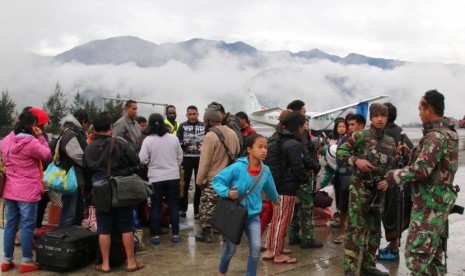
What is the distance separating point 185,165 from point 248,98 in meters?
41.2

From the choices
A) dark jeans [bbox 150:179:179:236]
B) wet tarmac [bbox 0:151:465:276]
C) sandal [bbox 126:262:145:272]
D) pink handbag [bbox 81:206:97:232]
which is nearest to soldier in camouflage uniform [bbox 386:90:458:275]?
wet tarmac [bbox 0:151:465:276]

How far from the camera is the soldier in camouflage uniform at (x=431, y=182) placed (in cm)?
375

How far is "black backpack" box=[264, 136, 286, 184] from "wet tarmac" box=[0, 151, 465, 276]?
103cm

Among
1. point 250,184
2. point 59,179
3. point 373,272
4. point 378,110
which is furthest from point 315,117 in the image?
point 250,184

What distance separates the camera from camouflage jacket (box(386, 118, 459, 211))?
3.74 meters

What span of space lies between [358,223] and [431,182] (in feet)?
3.52

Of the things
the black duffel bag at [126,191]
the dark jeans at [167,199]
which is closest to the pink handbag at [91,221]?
the dark jeans at [167,199]

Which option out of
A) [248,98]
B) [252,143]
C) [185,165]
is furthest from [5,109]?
[252,143]

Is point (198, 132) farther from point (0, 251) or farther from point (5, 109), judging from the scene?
point (5, 109)

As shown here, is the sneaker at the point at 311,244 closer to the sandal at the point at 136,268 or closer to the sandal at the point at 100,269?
the sandal at the point at 136,268

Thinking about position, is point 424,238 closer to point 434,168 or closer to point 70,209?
point 434,168

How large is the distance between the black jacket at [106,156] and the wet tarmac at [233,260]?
1.13 metres

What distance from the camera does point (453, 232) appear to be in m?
7.02

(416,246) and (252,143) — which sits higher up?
(252,143)
